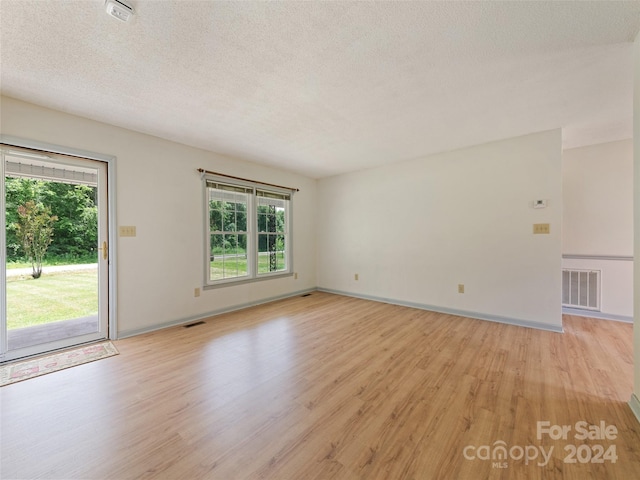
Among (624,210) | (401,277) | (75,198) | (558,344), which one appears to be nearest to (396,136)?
(401,277)

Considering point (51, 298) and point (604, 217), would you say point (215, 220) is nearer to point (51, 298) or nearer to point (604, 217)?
point (51, 298)

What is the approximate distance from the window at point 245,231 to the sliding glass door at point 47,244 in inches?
51.3

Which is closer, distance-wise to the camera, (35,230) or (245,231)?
(35,230)

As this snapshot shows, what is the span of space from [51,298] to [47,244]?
1191 mm

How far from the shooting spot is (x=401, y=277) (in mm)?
4551

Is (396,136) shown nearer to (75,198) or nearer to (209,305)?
(209,305)

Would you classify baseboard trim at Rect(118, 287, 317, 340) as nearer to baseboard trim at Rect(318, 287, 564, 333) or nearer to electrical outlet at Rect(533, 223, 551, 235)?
baseboard trim at Rect(318, 287, 564, 333)

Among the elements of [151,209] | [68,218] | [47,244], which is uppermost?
[151,209]

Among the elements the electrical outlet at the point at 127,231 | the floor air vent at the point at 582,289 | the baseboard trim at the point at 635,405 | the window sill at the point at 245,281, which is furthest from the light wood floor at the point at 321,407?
the electrical outlet at the point at 127,231

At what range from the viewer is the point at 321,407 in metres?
1.81

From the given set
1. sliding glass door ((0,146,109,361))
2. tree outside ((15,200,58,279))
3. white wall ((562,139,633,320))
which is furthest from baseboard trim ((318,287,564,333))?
tree outside ((15,200,58,279))

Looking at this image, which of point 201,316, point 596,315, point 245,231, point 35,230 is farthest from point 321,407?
point 596,315

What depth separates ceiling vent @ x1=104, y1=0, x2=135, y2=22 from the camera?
1410 millimetres

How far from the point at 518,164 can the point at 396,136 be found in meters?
1.72
